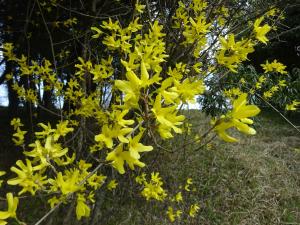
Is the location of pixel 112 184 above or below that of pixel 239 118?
below

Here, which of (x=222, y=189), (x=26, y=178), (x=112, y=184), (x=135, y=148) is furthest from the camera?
(x=222, y=189)

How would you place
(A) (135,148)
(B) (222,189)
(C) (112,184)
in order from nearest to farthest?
(A) (135,148), (C) (112,184), (B) (222,189)

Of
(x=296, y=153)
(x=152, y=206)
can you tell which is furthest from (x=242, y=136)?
(x=152, y=206)

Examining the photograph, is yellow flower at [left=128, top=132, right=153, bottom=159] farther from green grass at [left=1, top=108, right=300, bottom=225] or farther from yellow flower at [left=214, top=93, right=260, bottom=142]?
green grass at [left=1, top=108, right=300, bottom=225]

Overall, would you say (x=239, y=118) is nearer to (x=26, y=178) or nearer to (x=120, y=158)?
(x=120, y=158)

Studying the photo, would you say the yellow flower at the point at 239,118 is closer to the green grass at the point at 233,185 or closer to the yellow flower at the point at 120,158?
the yellow flower at the point at 120,158

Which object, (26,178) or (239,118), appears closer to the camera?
(239,118)

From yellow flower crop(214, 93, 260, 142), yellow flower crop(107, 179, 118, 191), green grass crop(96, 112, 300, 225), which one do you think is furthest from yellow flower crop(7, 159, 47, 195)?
green grass crop(96, 112, 300, 225)

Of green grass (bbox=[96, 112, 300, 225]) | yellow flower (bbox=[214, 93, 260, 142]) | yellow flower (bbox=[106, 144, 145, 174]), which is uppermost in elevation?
yellow flower (bbox=[214, 93, 260, 142])

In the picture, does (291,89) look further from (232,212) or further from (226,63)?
(226,63)

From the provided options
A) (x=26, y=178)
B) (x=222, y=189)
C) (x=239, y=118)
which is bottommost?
(x=222, y=189)

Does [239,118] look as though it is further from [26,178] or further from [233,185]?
[233,185]

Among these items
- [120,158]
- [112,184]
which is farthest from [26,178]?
[112,184]

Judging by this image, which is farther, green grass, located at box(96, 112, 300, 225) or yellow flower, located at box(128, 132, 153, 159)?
green grass, located at box(96, 112, 300, 225)
